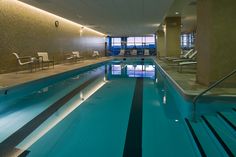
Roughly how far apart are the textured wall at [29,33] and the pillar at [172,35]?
20.0 feet

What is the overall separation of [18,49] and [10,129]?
6491 mm

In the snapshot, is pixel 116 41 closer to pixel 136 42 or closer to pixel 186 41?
pixel 136 42

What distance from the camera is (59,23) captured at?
523 inches

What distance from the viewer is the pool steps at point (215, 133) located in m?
2.70

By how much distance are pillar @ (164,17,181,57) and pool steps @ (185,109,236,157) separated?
463 inches

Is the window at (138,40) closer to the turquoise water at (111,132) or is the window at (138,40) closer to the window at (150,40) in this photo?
the window at (150,40)

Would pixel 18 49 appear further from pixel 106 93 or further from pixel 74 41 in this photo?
pixel 74 41

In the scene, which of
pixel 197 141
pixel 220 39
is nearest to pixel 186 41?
pixel 220 39

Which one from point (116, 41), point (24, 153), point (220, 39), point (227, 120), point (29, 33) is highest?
point (116, 41)

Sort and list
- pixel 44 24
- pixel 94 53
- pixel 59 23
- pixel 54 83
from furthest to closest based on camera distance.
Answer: pixel 94 53 < pixel 59 23 < pixel 44 24 < pixel 54 83

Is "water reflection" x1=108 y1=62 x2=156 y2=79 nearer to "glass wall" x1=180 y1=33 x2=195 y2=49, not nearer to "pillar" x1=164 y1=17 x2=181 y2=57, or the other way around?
"pillar" x1=164 y1=17 x2=181 y2=57

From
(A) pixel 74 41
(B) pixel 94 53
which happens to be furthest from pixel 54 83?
(B) pixel 94 53

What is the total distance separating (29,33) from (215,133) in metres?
9.02

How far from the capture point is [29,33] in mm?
10203
